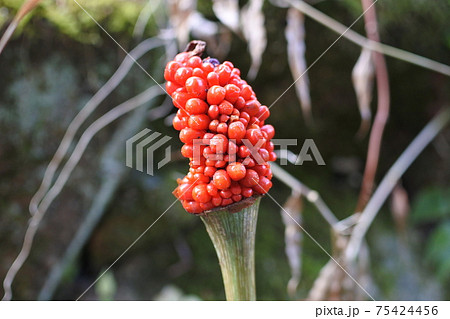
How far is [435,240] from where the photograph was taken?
2.86ft

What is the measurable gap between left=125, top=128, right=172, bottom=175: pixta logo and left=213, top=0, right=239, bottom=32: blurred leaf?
0.24 m

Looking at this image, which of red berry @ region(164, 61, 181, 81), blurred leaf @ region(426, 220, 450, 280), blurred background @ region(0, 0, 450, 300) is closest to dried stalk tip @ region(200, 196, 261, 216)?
red berry @ region(164, 61, 181, 81)

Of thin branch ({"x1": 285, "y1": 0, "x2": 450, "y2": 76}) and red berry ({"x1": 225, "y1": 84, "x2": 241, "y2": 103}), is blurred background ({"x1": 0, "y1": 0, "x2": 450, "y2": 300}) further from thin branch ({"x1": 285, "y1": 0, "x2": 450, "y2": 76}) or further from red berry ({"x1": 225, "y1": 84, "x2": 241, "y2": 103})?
red berry ({"x1": 225, "y1": 84, "x2": 241, "y2": 103})

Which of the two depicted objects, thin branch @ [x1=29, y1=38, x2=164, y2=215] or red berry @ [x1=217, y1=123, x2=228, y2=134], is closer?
red berry @ [x1=217, y1=123, x2=228, y2=134]

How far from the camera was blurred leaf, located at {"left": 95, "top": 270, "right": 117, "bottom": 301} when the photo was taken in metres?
0.77

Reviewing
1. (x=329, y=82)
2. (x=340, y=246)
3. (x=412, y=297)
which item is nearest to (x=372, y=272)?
(x=412, y=297)

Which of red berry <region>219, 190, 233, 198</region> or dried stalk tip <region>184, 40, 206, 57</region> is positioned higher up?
dried stalk tip <region>184, 40, 206, 57</region>

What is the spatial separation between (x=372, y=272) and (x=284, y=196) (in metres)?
0.23

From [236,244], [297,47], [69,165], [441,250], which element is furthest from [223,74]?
[441,250]

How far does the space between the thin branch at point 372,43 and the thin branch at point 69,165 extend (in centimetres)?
29

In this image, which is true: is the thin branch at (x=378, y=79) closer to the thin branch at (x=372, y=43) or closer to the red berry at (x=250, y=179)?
the thin branch at (x=372, y=43)

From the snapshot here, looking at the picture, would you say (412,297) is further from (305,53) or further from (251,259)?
(251,259)

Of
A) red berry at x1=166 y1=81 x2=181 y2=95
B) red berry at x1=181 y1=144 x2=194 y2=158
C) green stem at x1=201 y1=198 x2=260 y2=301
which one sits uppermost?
red berry at x1=166 y1=81 x2=181 y2=95
